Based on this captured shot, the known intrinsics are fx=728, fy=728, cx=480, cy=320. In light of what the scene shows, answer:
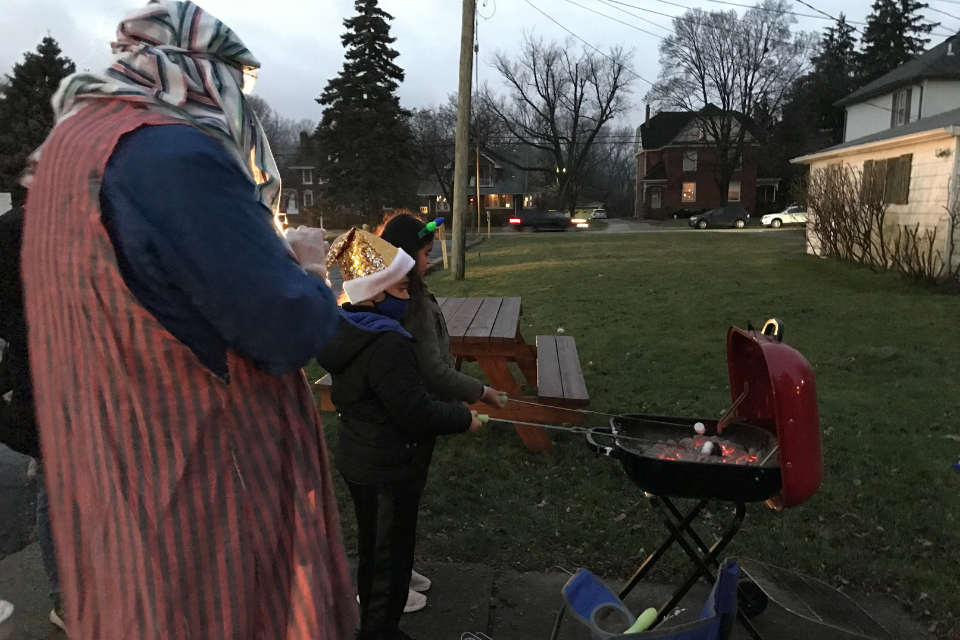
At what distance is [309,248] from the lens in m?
1.56

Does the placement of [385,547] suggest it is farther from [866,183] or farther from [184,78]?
[866,183]

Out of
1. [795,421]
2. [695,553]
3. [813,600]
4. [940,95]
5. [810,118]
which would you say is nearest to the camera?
[795,421]

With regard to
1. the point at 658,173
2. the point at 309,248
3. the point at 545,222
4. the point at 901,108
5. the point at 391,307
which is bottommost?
the point at 545,222

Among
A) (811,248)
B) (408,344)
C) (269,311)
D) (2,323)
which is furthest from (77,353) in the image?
(811,248)

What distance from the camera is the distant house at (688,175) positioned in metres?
53.7

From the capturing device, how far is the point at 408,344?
2.52 m

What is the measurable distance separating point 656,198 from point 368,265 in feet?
189

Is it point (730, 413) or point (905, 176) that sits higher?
point (905, 176)

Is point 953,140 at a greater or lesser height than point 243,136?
greater

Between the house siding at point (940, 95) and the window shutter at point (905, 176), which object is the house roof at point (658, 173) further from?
the window shutter at point (905, 176)

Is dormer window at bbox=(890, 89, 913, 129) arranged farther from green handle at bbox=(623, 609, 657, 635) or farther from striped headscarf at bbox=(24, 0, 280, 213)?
striped headscarf at bbox=(24, 0, 280, 213)

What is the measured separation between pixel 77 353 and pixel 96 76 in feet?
1.69

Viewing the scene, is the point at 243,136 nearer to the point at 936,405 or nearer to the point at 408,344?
the point at 408,344

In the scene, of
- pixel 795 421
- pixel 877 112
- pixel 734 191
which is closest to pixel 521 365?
pixel 795 421
